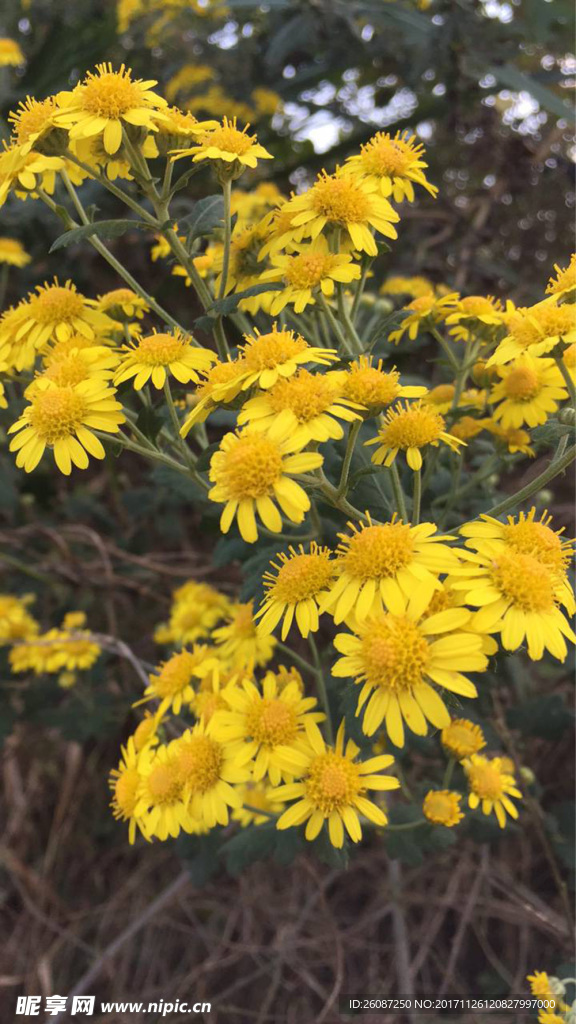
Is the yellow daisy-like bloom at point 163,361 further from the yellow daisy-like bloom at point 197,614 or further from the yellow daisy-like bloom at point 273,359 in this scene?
the yellow daisy-like bloom at point 197,614

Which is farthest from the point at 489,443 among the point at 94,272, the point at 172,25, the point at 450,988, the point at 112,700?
the point at 172,25

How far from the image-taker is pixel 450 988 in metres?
2.17

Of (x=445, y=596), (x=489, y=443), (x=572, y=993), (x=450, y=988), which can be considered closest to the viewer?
(x=445, y=596)

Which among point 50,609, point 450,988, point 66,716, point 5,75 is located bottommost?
point 450,988

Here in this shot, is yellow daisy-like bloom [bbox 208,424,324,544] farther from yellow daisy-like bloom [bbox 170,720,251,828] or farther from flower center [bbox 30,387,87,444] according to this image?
yellow daisy-like bloom [bbox 170,720,251,828]

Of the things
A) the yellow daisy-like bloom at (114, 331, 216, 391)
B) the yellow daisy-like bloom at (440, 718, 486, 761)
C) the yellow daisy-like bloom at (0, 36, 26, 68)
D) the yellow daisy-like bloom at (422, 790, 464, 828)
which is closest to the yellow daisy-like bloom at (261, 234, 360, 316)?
the yellow daisy-like bloom at (114, 331, 216, 391)

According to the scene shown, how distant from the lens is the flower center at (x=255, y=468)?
100cm

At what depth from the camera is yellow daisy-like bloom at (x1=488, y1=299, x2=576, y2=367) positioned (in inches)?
45.8

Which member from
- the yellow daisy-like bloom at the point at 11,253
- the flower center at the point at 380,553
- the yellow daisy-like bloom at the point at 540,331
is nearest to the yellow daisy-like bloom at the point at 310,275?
the yellow daisy-like bloom at the point at 540,331

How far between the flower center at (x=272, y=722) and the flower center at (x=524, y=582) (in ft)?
1.47

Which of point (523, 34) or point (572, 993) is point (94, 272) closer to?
point (523, 34)

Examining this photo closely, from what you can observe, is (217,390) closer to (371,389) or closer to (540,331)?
(371,389)

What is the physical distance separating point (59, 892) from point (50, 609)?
1011mm

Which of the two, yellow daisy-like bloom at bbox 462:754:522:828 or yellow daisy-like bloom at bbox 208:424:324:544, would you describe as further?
yellow daisy-like bloom at bbox 462:754:522:828
